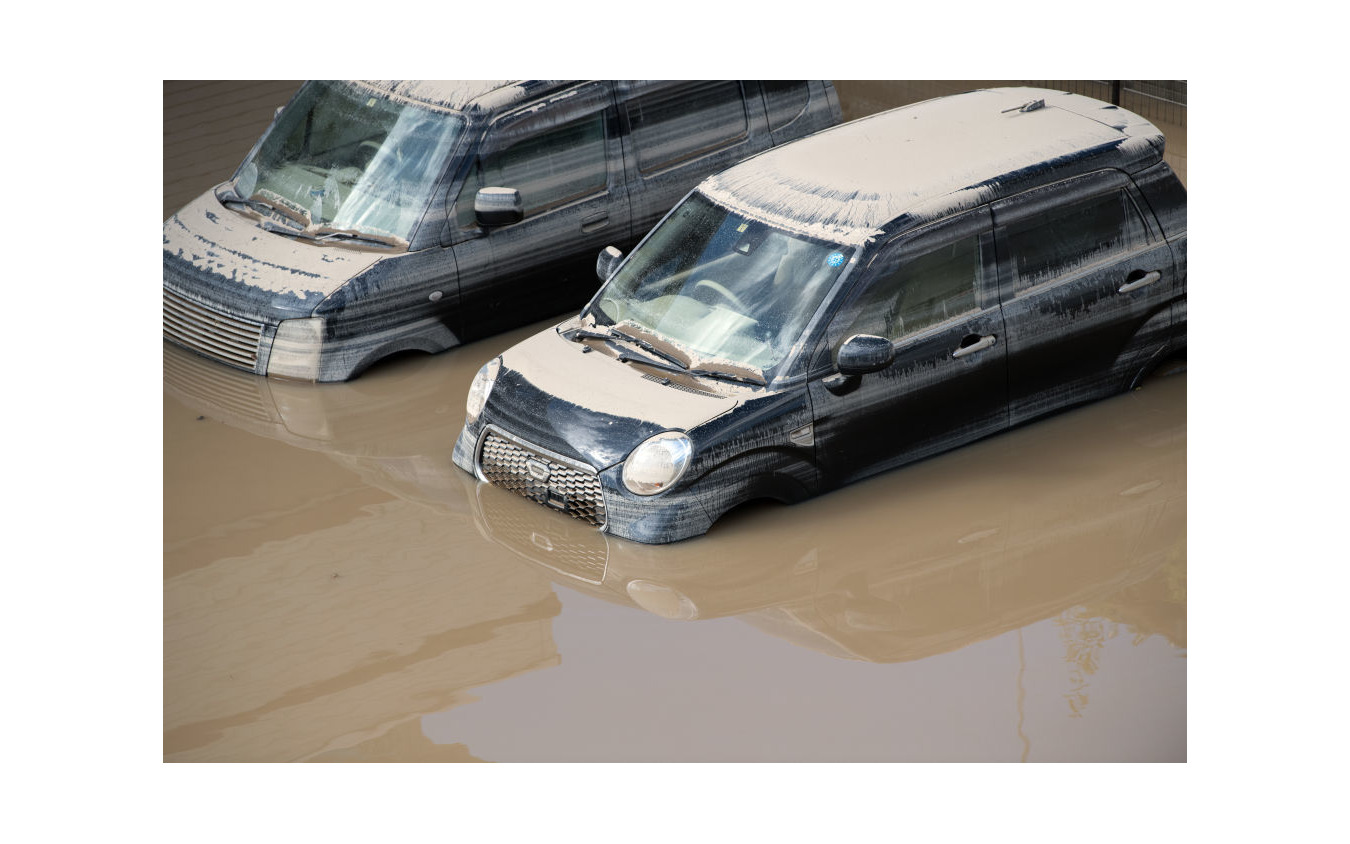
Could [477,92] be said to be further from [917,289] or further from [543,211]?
[917,289]

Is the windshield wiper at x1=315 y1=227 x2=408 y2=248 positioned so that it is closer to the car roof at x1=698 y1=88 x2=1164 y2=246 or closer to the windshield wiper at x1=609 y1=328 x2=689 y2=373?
the windshield wiper at x1=609 y1=328 x2=689 y2=373

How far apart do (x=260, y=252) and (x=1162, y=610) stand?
538 cm

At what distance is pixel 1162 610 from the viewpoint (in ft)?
23.0

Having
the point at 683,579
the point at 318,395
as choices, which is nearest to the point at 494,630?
the point at 683,579

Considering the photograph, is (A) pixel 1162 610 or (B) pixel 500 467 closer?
(A) pixel 1162 610

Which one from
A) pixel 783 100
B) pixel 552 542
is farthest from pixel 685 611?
pixel 783 100

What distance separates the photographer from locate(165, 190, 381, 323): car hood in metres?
9.16

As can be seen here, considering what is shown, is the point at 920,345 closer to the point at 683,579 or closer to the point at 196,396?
the point at 683,579

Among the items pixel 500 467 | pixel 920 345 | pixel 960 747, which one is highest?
pixel 920 345

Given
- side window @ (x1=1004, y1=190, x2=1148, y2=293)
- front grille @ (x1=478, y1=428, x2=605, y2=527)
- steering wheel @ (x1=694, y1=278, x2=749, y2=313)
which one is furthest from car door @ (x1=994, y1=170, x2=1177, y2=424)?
front grille @ (x1=478, y1=428, x2=605, y2=527)

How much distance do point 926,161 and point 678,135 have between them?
2353 millimetres

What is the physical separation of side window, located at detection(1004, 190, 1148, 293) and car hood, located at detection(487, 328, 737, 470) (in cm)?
171

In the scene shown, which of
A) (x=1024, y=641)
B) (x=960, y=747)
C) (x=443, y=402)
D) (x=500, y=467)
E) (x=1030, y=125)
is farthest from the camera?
(x=443, y=402)

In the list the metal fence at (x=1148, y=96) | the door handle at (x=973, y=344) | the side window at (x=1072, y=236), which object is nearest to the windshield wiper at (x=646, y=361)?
the door handle at (x=973, y=344)
